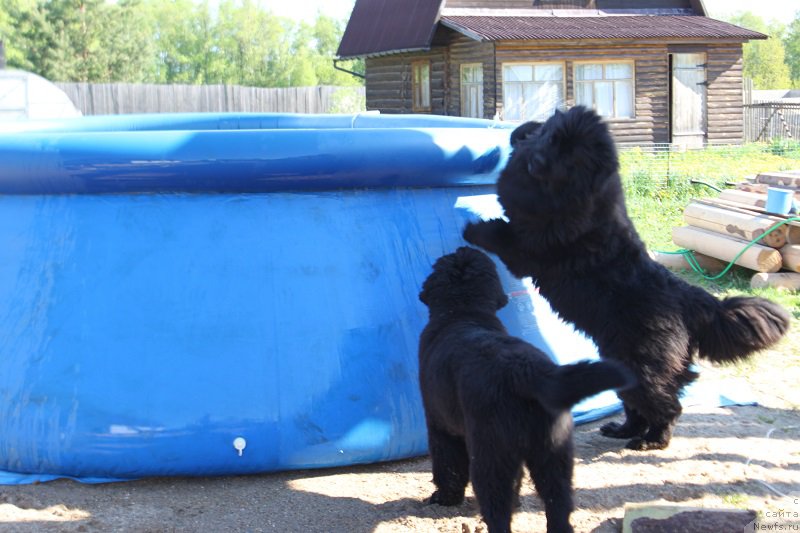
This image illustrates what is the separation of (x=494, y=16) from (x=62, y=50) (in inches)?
1301

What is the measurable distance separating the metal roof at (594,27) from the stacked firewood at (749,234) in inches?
533

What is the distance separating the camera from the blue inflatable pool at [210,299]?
13.0 ft

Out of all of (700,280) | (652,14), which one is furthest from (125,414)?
(652,14)

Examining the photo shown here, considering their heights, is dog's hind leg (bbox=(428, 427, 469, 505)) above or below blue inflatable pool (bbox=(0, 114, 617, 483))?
below

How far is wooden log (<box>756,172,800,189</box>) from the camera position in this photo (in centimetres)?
1043

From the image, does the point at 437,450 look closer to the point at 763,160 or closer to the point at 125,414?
the point at 125,414

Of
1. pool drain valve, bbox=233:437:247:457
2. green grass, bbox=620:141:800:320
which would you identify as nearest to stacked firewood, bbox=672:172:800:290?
green grass, bbox=620:141:800:320

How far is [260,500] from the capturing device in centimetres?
377

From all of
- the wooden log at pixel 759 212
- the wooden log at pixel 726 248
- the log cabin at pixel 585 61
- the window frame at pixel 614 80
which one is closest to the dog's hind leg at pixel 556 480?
the wooden log at pixel 726 248

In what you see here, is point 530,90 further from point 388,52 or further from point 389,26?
point 389,26

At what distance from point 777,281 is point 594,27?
59.6 ft

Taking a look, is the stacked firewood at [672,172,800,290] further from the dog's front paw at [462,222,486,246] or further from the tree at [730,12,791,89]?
the tree at [730,12,791,89]

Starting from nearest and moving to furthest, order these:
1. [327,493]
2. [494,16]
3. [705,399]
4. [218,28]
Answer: [327,493] → [705,399] → [494,16] → [218,28]

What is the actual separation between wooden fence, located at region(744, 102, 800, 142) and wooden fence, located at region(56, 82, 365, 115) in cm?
1628
